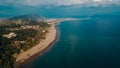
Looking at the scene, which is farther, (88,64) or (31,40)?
(31,40)

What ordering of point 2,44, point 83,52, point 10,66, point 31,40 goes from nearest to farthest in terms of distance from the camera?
point 10,66, point 83,52, point 2,44, point 31,40

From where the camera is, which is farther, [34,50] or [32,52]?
[34,50]

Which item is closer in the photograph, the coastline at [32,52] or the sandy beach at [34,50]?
the coastline at [32,52]

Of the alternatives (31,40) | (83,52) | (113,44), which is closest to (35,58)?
(83,52)

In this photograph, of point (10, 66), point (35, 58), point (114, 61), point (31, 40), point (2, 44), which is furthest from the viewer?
point (31, 40)

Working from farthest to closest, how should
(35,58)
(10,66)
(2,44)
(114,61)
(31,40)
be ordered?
(31,40) < (2,44) < (35,58) < (114,61) < (10,66)

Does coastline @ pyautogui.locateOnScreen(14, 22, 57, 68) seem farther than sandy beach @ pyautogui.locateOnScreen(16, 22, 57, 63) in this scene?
No

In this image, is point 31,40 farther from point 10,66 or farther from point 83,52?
point 10,66

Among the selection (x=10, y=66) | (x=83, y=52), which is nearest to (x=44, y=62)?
(x=10, y=66)

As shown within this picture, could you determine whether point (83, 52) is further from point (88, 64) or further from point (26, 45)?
point (26, 45)
